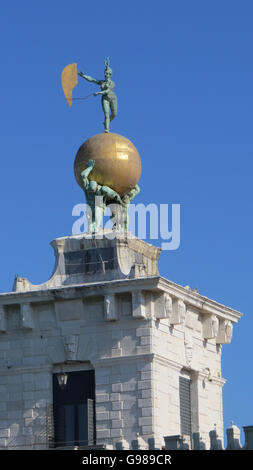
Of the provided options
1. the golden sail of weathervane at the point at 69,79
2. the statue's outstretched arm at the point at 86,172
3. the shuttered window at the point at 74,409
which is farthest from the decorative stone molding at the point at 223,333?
the golden sail of weathervane at the point at 69,79

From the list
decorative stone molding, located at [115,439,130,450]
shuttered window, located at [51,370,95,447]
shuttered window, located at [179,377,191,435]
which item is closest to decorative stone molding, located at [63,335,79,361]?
shuttered window, located at [51,370,95,447]

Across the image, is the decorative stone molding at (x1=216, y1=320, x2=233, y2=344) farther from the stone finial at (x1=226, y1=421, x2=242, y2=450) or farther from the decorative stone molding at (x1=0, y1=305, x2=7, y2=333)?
the stone finial at (x1=226, y1=421, x2=242, y2=450)

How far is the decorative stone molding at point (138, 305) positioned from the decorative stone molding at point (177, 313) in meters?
1.71

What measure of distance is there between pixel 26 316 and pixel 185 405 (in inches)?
271

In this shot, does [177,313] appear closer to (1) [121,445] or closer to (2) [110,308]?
(2) [110,308]

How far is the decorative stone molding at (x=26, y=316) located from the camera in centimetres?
7862

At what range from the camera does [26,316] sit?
78688 mm

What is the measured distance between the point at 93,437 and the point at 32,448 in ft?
7.72

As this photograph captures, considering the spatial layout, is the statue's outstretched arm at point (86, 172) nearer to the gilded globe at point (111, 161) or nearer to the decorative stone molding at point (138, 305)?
the gilded globe at point (111, 161)

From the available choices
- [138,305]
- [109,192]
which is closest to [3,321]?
[138,305]

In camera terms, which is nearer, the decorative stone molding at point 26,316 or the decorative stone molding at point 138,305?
the decorative stone molding at point 138,305

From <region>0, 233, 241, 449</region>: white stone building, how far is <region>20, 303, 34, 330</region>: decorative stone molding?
37mm
